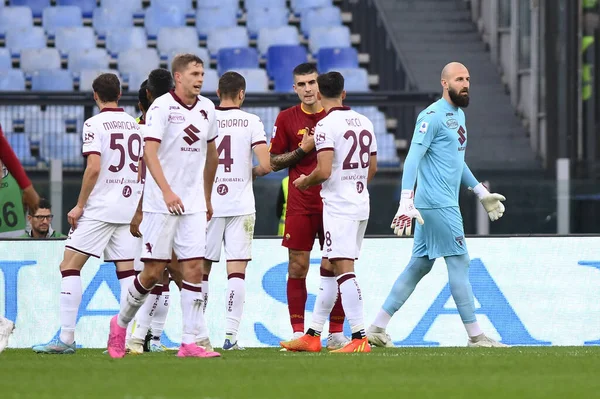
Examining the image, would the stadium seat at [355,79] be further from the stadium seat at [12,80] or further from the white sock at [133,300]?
the white sock at [133,300]

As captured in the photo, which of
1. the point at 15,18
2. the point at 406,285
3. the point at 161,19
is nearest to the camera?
the point at 406,285

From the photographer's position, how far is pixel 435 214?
10.2 meters

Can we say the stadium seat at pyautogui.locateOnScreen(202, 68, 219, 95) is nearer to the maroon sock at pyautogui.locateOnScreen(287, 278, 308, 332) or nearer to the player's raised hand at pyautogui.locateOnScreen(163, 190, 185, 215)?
the maroon sock at pyautogui.locateOnScreen(287, 278, 308, 332)

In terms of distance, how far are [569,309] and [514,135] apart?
7.73m

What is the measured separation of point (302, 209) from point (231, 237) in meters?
0.59

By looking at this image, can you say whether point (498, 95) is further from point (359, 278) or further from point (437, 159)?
point (437, 159)

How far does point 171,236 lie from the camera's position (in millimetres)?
8836

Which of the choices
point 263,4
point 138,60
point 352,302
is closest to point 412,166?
point 352,302

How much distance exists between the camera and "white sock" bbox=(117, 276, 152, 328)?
8742 mm

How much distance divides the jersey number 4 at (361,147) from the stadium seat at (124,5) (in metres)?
12.3

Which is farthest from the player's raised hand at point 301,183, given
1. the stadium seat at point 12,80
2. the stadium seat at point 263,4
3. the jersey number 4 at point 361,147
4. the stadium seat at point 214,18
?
the stadium seat at point 263,4

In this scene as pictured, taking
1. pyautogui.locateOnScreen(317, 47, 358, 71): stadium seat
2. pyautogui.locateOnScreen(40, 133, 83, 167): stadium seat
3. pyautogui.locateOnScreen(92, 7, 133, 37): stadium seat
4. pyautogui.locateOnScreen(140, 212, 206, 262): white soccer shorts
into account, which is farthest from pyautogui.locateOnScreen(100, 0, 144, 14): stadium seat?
pyautogui.locateOnScreen(140, 212, 206, 262): white soccer shorts

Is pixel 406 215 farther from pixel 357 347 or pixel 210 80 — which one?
pixel 210 80

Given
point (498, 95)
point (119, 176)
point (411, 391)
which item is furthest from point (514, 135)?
point (411, 391)
